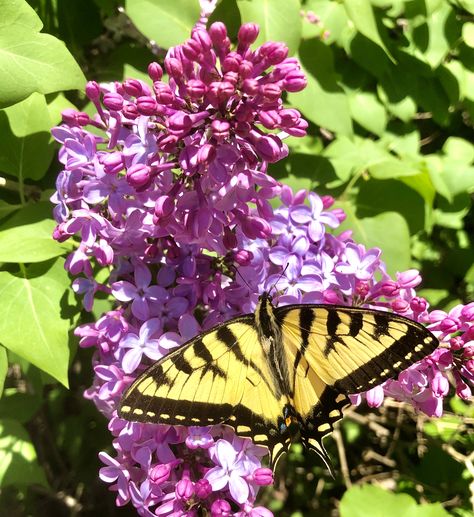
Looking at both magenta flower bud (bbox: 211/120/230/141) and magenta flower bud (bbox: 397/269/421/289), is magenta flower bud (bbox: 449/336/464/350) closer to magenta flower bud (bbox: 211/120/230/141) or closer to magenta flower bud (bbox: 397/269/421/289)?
magenta flower bud (bbox: 397/269/421/289)

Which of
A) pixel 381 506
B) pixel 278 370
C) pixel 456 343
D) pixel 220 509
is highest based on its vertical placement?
pixel 456 343

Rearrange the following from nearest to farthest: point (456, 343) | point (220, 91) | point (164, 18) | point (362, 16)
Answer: point (220, 91), point (456, 343), point (164, 18), point (362, 16)

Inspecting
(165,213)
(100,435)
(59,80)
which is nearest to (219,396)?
(165,213)

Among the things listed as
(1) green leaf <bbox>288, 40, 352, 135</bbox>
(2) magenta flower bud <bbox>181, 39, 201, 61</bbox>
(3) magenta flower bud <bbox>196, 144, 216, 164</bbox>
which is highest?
(2) magenta flower bud <bbox>181, 39, 201, 61</bbox>

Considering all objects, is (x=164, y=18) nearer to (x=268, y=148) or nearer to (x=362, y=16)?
(x=362, y=16)

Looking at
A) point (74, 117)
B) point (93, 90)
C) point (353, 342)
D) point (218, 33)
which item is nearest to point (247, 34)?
point (218, 33)

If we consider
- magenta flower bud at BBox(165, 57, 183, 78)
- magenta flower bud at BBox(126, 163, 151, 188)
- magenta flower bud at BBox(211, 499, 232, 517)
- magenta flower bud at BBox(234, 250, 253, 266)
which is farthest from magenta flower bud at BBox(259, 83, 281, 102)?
magenta flower bud at BBox(211, 499, 232, 517)

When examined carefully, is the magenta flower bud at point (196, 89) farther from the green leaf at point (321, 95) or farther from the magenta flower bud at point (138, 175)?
the green leaf at point (321, 95)

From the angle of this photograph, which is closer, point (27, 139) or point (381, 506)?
point (27, 139)
